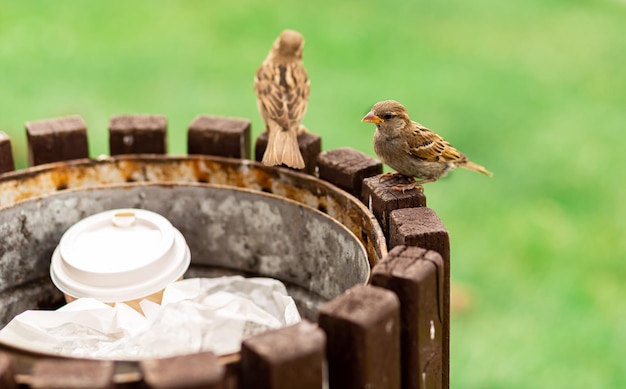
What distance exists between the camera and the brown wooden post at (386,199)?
3.29 m

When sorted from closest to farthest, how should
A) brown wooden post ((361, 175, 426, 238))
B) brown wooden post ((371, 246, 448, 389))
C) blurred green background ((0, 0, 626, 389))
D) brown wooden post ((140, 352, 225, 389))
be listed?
brown wooden post ((140, 352, 225, 389)) → brown wooden post ((371, 246, 448, 389)) → brown wooden post ((361, 175, 426, 238)) → blurred green background ((0, 0, 626, 389))

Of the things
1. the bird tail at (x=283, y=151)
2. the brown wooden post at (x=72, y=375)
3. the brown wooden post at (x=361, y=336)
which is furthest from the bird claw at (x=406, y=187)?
the brown wooden post at (x=72, y=375)

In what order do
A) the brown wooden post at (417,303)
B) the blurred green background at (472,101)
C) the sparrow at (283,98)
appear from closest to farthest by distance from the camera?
1. the brown wooden post at (417,303)
2. the sparrow at (283,98)
3. the blurred green background at (472,101)

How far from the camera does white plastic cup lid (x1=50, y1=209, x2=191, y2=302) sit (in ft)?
11.3

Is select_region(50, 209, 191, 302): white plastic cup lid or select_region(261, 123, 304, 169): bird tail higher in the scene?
select_region(261, 123, 304, 169): bird tail

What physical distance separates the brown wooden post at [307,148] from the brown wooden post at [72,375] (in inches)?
66.1

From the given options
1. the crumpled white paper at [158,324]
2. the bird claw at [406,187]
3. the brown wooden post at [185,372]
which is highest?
the bird claw at [406,187]

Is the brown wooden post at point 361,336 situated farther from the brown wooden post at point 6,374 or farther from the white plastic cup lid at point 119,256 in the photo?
the white plastic cup lid at point 119,256

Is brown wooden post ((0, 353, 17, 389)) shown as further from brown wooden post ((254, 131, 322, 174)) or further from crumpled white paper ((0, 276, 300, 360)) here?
brown wooden post ((254, 131, 322, 174))

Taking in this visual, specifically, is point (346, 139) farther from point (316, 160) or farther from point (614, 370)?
point (316, 160)

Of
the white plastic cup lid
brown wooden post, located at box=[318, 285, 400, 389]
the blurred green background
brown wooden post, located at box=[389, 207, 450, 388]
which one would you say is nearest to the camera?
brown wooden post, located at box=[318, 285, 400, 389]

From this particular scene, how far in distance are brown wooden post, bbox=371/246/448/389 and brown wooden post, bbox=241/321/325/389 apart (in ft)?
1.20

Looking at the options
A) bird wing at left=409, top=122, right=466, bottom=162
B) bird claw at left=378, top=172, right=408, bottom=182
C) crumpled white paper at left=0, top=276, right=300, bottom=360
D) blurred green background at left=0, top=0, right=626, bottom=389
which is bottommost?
blurred green background at left=0, top=0, right=626, bottom=389

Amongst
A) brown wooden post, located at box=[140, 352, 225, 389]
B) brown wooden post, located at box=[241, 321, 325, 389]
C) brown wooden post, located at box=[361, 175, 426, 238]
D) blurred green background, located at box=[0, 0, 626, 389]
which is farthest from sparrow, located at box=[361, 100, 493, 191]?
blurred green background, located at box=[0, 0, 626, 389]
